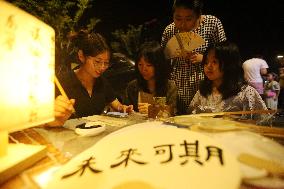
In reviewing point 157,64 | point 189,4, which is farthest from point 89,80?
point 189,4

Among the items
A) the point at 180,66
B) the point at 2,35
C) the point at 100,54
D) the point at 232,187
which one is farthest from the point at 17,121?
the point at 180,66

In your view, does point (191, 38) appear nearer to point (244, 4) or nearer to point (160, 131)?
point (160, 131)

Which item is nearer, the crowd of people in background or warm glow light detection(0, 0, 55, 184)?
warm glow light detection(0, 0, 55, 184)

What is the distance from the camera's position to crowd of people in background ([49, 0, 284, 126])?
3.52 metres

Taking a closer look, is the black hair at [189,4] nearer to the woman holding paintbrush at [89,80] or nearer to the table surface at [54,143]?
the woman holding paintbrush at [89,80]

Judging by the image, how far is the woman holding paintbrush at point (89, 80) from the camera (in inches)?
145

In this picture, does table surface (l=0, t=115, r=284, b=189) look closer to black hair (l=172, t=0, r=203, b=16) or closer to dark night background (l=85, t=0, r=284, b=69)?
black hair (l=172, t=0, r=203, b=16)

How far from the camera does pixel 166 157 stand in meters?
→ 1.14

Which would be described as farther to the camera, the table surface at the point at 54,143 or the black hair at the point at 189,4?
the black hair at the point at 189,4

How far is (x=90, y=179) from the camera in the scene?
1034mm

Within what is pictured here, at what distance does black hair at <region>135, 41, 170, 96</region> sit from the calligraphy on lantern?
10.3 ft

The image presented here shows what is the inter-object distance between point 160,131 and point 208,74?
7.59 feet

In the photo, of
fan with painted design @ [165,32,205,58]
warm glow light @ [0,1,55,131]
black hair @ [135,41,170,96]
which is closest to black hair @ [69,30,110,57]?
black hair @ [135,41,170,96]

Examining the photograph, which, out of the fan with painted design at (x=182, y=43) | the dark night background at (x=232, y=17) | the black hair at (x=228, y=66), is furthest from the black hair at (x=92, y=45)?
the dark night background at (x=232, y=17)
